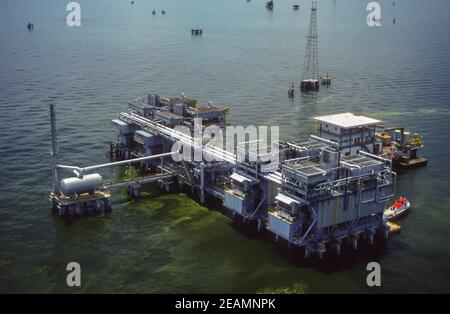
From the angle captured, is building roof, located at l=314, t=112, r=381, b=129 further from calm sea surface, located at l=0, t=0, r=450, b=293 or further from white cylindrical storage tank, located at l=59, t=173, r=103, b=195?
white cylindrical storage tank, located at l=59, t=173, r=103, b=195

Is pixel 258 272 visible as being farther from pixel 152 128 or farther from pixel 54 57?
pixel 54 57

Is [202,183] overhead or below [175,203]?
overhead

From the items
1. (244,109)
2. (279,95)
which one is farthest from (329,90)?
(244,109)

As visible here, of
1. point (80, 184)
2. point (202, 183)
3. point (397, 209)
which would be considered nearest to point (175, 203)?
point (202, 183)

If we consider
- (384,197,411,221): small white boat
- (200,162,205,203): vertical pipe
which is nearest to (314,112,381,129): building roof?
(384,197,411,221): small white boat

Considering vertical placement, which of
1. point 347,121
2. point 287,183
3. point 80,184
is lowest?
point 80,184

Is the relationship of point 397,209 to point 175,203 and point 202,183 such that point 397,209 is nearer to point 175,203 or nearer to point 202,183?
point 202,183
